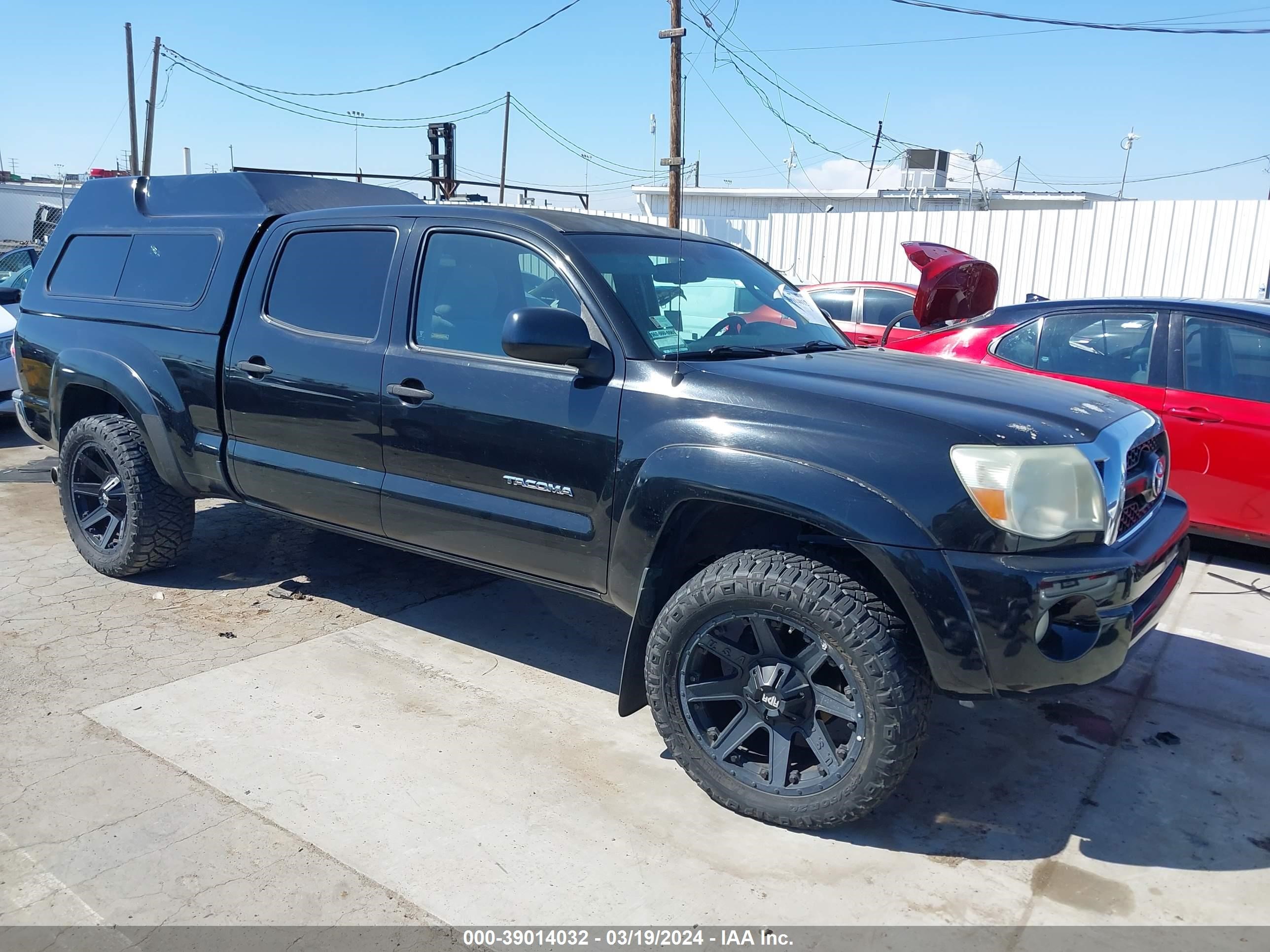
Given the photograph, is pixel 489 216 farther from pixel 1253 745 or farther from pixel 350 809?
pixel 1253 745

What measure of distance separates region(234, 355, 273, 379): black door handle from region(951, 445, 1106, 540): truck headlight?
2971mm

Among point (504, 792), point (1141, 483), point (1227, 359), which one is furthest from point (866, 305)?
point (504, 792)

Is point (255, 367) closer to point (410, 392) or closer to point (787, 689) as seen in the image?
point (410, 392)

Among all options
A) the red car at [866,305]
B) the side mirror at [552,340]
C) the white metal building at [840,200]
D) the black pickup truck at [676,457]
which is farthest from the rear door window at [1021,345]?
the white metal building at [840,200]

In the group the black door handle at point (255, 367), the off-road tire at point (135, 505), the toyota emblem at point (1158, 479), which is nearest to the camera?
the toyota emblem at point (1158, 479)

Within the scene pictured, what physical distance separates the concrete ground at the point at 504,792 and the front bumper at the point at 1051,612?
0.63 metres

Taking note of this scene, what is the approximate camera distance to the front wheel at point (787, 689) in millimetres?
2775

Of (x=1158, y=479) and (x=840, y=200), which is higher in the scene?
(x=840, y=200)

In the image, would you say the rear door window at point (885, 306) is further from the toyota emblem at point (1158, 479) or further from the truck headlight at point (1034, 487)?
the truck headlight at point (1034, 487)

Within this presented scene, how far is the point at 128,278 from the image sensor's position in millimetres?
5000

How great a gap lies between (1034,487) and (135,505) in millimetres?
4252

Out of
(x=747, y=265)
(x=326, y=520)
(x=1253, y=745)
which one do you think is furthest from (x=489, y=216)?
(x=1253, y=745)

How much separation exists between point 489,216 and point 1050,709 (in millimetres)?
2968

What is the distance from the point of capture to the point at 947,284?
4.93m
